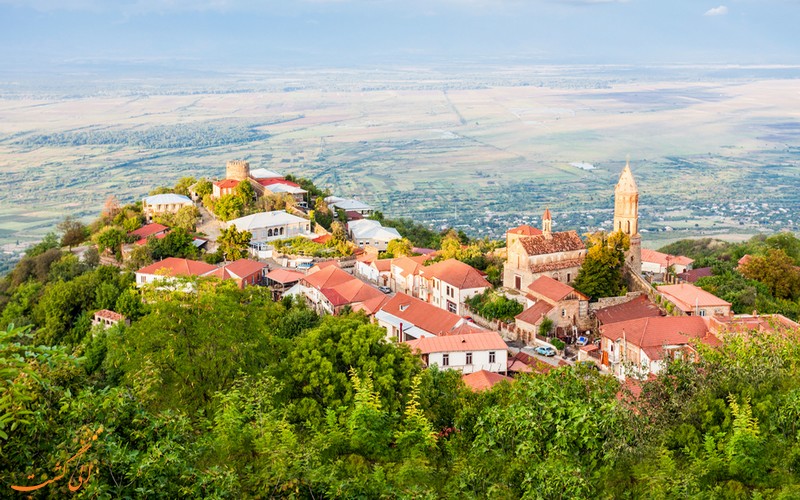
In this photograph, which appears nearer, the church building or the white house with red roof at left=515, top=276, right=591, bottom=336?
the white house with red roof at left=515, top=276, right=591, bottom=336

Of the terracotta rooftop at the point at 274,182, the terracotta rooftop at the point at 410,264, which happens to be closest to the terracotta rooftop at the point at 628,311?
the terracotta rooftop at the point at 410,264

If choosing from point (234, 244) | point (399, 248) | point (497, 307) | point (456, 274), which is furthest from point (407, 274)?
point (234, 244)

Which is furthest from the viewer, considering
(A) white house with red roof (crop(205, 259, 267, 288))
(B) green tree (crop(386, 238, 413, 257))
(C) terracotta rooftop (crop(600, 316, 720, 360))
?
(B) green tree (crop(386, 238, 413, 257))

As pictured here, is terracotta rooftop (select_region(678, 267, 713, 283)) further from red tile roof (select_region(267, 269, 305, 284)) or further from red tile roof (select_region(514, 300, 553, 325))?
red tile roof (select_region(267, 269, 305, 284))

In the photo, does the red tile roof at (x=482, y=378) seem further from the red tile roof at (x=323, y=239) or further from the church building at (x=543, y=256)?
the red tile roof at (x=323, y=239)

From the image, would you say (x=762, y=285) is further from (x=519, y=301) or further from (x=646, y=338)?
(x=646, y=338)

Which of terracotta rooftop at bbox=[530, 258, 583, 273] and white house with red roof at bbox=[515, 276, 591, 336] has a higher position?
terracotta rooftop at bbox=[530, 258, 583, 273]

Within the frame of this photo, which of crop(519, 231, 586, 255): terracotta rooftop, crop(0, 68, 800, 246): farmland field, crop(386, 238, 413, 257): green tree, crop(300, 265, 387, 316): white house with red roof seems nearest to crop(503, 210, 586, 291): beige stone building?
crop(519, 231, 586, 255): terracotta rooftop
